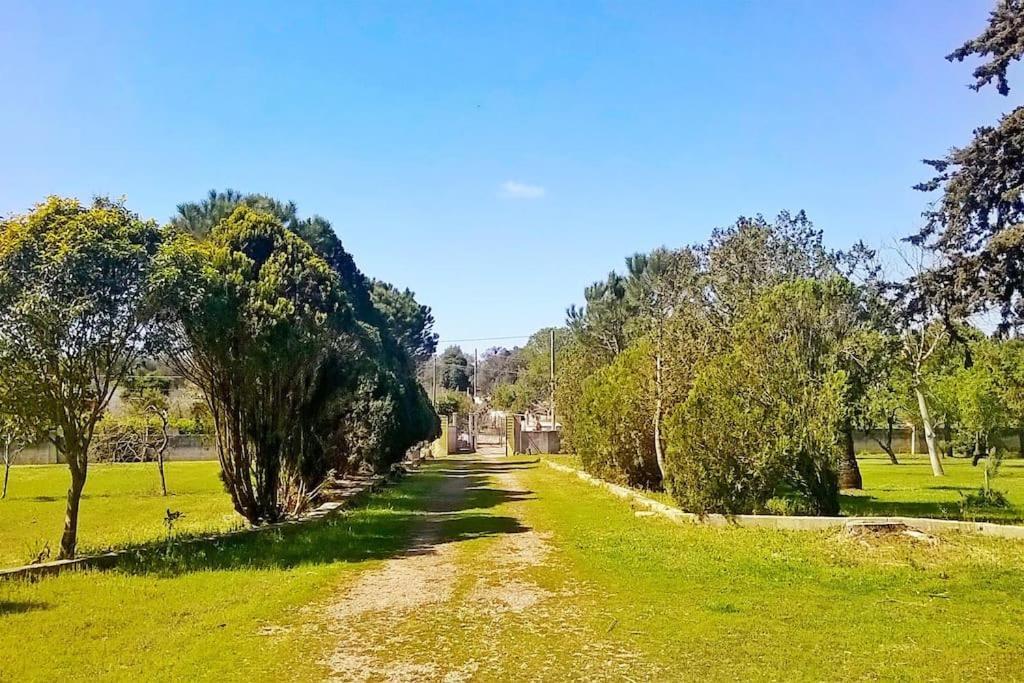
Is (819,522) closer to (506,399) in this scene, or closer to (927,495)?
(927,495)

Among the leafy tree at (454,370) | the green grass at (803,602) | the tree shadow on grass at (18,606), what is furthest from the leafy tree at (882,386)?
the leafy tree at (454,370)

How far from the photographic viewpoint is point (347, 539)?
12.8 meters

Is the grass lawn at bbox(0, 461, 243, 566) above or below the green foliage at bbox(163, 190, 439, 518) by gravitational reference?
below

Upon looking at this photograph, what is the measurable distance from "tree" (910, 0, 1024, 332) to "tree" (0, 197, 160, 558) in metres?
11.2

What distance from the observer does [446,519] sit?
52.3 ft

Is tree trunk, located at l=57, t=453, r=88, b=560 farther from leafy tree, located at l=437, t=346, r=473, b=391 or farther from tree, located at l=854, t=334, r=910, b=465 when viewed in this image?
leafy tree, located at l=437, t=346, r=473, b=391

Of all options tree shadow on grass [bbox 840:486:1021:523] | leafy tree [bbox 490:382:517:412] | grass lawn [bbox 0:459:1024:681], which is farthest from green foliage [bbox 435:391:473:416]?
grass lawn [bbox 0:459:1024:681]

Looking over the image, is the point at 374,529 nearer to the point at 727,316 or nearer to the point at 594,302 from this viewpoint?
the point at 727,316

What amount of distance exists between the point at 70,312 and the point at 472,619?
601cm

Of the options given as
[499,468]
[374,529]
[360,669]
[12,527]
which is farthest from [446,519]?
[499,468]

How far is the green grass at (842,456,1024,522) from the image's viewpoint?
15.6 meters

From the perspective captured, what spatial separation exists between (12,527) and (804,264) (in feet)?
73.5

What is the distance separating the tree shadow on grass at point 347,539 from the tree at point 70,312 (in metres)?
1.38

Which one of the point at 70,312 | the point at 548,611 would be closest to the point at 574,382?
the point at 70,312
